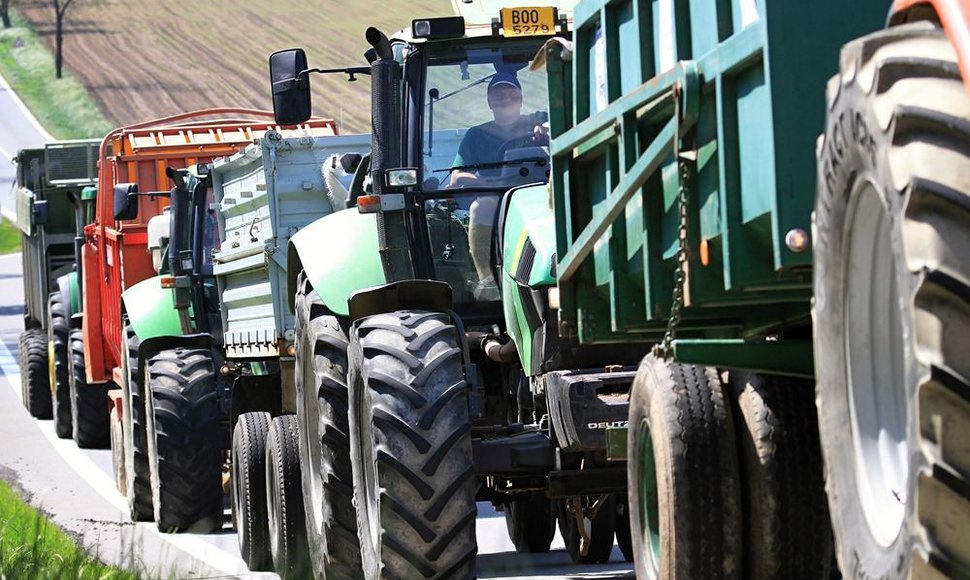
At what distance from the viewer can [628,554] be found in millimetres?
11453

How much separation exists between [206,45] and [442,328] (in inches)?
2614

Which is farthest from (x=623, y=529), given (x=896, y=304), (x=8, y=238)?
(x=8, y=238)

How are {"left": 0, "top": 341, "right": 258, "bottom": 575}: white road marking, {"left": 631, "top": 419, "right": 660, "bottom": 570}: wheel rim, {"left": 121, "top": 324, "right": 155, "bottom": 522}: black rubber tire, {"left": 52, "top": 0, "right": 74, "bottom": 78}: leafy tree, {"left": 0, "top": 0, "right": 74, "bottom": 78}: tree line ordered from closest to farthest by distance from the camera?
{"left": 631, "top": 419, "right": 660, "bottom": 570}: wheel rim
{"left": 0, "top": 341, "right": 258, "bottom": 575}: white road marking
{"left": 121, "top": 324, "right": 155, "bottom": 522}: black rubber tire
{"left": 52, "top": 0, "right": 74, "bottom": 78}: leafy tree
{"left": 0, "top": 0, "right": 74, "bottom": 78}: tree line

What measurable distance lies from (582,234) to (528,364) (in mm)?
2036

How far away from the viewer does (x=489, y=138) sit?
931 centimetres

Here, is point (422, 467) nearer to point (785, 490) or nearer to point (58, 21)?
point (785, 490)

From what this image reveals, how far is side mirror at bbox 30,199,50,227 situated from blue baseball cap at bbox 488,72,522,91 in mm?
14793

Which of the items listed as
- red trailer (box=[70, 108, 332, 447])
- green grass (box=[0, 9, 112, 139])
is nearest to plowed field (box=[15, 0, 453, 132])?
green grass (box=[0, 9, 112, 139])

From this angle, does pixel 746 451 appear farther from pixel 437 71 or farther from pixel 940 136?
pixel 437 71

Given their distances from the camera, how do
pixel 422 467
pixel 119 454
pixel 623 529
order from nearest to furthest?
pixel 422 467
pixel 623 529
pixel 119 454

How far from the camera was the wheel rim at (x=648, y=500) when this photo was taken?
6137mm

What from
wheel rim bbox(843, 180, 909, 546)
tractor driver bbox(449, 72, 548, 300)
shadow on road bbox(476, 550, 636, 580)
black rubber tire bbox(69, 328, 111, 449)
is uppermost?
tractor driver bbox(449, 72, 548, 300)

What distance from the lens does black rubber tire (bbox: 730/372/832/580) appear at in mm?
5656

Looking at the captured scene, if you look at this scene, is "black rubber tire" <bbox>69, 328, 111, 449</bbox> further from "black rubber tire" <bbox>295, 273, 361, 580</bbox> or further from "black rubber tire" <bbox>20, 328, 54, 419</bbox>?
"black rubber tire" <bbox>295, 273, 361, 580</bbox>
